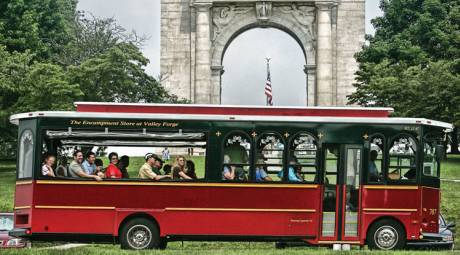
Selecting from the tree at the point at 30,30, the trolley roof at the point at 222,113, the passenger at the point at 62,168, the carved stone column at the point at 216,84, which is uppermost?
the tree at the point at 30,30

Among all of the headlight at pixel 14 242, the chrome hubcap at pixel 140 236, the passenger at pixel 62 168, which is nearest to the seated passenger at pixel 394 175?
the chrome hubcap at pixel 140 236

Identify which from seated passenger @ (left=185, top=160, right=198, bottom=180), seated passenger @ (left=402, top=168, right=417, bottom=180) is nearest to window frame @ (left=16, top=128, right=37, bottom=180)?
seated passenger @ (left=185, top=160, right=198, bottom=180)

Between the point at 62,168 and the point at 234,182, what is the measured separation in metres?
3.69

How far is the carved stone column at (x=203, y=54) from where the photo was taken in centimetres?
6656

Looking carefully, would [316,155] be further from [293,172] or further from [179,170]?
[179,170]

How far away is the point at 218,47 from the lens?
221 ft

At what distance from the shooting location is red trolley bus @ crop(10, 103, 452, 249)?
22.6 metres

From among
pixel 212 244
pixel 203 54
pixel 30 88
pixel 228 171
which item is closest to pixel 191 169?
pixel 228 171

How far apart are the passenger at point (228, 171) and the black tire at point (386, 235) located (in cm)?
320

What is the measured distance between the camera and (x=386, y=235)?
2305 centimetres

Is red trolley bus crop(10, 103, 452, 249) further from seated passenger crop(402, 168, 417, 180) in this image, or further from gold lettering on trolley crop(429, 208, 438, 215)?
gold lettering on trolley crop(429, 208, 438, 215)

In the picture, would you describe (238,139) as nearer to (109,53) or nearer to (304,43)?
(109,53)

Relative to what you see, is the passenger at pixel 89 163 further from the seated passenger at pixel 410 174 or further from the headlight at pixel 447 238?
the headlight at pixel 447 238

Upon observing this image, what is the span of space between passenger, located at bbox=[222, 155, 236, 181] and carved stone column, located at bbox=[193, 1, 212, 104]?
43719 mm
